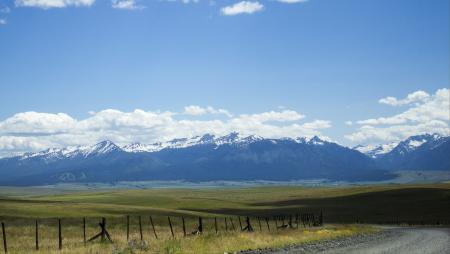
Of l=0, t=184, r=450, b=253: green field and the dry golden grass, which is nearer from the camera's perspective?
the dry golden grass

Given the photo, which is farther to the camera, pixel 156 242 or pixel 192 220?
pixel 192 220

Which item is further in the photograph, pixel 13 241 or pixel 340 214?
pixel 340 214

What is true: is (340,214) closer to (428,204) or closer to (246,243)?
(428,204)

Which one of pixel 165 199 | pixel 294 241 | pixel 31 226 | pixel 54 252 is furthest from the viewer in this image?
pixel 165 199

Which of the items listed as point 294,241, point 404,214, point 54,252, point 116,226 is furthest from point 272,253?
point 404,214

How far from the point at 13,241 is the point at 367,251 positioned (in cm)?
2868

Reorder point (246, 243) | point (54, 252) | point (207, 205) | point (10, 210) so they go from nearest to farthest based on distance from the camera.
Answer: point (54, 252) → point (246, 243) → point (10, 210) → point (207, 205)

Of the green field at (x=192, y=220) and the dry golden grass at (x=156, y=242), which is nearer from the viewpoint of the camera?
the dry golden grass at (x=156, y=242)

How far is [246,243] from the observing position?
3797 cm

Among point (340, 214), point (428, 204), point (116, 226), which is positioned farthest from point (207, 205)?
point (116, 226)

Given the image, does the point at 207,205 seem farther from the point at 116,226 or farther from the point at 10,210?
the point at 116,226

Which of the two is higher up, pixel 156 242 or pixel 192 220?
pixel 156 242

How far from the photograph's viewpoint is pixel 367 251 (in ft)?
111

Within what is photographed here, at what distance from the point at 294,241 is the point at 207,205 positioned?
11467 centimetres
